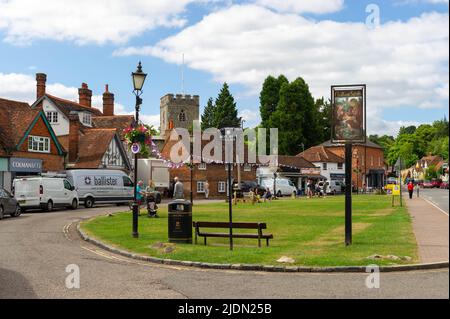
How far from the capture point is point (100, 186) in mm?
39688

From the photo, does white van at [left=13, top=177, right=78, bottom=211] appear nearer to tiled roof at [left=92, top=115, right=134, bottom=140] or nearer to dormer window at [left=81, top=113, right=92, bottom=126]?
dormer window at [left=81, top=113, right=92, bottom=126]

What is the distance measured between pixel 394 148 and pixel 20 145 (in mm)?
54791

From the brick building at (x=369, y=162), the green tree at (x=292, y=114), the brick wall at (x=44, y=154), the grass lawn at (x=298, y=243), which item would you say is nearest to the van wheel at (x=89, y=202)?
the brick wall at (x=44, y=154)

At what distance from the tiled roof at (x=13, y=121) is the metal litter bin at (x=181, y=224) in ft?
93.2

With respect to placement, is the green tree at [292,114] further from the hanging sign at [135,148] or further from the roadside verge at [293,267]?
the roadside verge at [293,267]

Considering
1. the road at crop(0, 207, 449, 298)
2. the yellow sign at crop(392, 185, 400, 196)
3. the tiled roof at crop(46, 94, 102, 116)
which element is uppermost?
the tiled roof at crop(46, 94, 102, 116)

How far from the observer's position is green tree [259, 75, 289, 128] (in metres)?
94.2

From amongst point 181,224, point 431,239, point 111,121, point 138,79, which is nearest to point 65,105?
point 111,121

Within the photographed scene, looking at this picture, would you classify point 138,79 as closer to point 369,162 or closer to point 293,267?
point 293,267

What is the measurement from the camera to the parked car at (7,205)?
89.0 ft

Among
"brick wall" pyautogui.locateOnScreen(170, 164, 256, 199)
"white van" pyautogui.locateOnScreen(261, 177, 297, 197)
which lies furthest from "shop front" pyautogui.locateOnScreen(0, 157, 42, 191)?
"white van" pyautogui.locateOnScreen(261, 177, 297, 197)

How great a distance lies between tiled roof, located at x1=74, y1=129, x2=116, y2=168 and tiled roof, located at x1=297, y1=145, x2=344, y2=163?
4212 cm

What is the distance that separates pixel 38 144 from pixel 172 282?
37073 millimetres
